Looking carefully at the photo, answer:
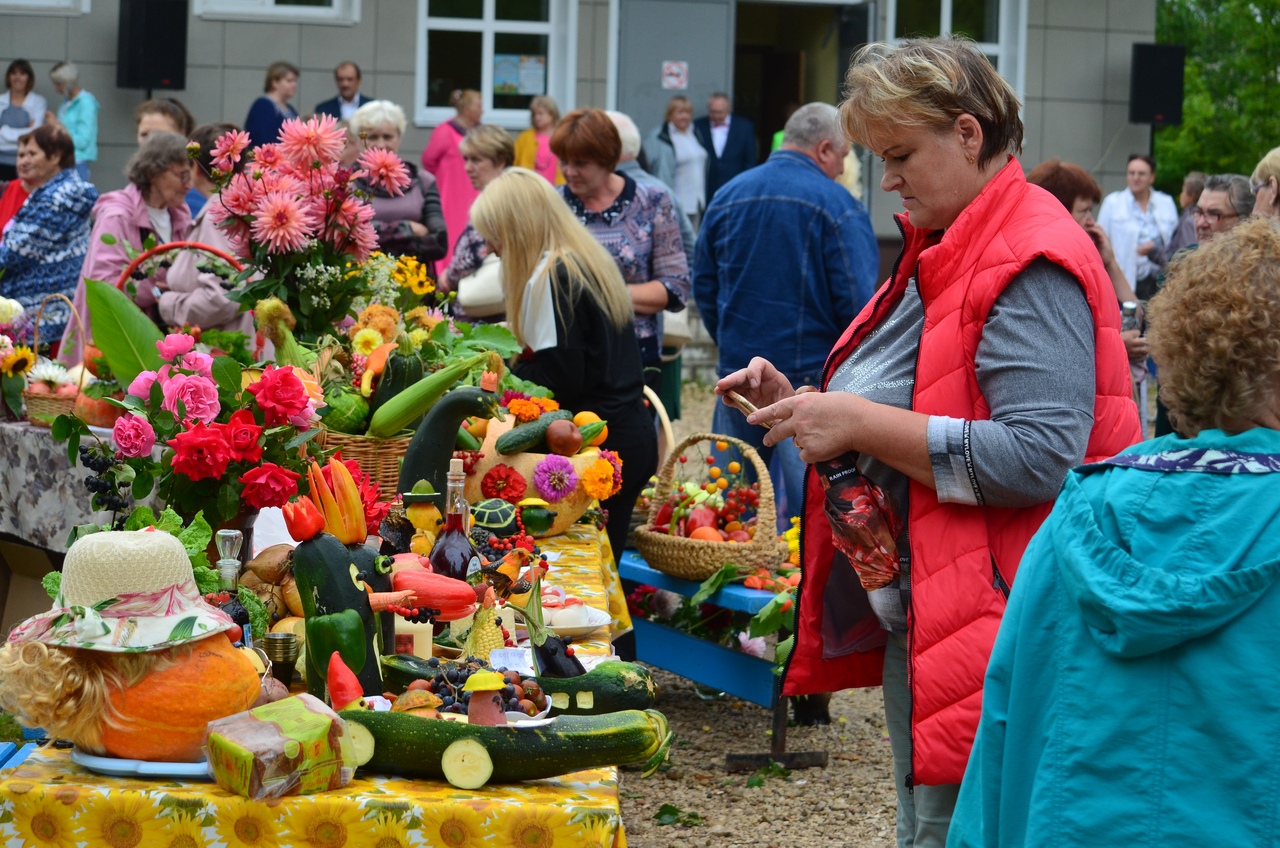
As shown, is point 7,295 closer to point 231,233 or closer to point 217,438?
point 231,233

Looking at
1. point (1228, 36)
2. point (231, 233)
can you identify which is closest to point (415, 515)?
point (231, 233)

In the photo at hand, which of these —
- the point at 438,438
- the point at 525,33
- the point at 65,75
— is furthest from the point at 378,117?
the point at 525,33

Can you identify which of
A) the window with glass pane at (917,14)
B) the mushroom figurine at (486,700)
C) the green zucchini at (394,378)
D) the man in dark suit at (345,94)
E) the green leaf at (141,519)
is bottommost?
the mushroom figurine at (486,700)

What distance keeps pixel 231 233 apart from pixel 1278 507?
2.70m

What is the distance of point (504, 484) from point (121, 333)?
0.93 metres

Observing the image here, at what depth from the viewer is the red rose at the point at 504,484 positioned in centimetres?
323

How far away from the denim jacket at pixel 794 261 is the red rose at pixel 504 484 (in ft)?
6.22

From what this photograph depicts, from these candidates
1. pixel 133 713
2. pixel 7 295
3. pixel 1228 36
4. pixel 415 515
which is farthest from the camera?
pixel 1228 36

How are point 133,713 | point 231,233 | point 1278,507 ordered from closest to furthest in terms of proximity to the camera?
point 1278,507 → point 133,713 → point 231,233

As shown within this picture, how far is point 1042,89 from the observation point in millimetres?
13141

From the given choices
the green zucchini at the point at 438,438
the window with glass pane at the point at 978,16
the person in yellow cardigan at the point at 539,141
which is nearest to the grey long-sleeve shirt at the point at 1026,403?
the green zucchini at the point at 438,438

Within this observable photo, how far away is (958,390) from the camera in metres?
1.88

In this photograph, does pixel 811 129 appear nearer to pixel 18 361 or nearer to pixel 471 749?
pixel 18 361

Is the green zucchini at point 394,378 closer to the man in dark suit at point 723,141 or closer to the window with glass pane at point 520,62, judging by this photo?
the man in dark suit at point 723,141
